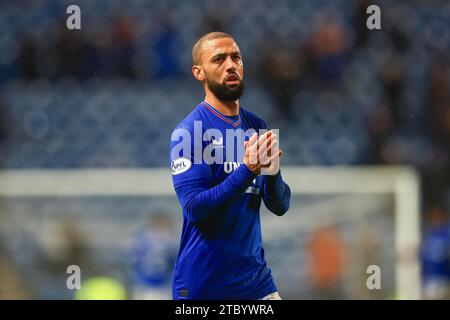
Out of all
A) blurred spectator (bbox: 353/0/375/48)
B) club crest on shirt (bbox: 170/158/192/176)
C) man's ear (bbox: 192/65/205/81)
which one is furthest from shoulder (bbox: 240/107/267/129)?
blurred spectator (bbox: 353/0/375/48)

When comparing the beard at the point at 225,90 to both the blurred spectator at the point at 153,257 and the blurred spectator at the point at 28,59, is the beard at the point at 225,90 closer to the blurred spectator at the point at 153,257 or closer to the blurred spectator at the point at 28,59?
the blurred spectator at the point at 153,257

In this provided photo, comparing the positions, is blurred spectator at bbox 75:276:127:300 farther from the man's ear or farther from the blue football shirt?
the man's ear

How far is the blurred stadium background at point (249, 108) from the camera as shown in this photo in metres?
11.7

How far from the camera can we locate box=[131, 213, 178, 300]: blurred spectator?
11.7m

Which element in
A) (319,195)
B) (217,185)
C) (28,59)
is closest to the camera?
(217,185)

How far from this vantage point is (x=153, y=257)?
38.7 ft

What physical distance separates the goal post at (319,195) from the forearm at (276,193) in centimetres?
662

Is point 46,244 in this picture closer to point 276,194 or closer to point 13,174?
point 13,174

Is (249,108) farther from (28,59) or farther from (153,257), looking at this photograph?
(28,59)

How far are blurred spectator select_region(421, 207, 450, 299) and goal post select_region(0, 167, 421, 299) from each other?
0.13 m

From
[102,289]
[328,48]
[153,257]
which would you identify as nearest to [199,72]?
[102,289]

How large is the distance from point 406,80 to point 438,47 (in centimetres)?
72

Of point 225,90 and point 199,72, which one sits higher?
point 199,72

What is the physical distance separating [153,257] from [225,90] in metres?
7.07
